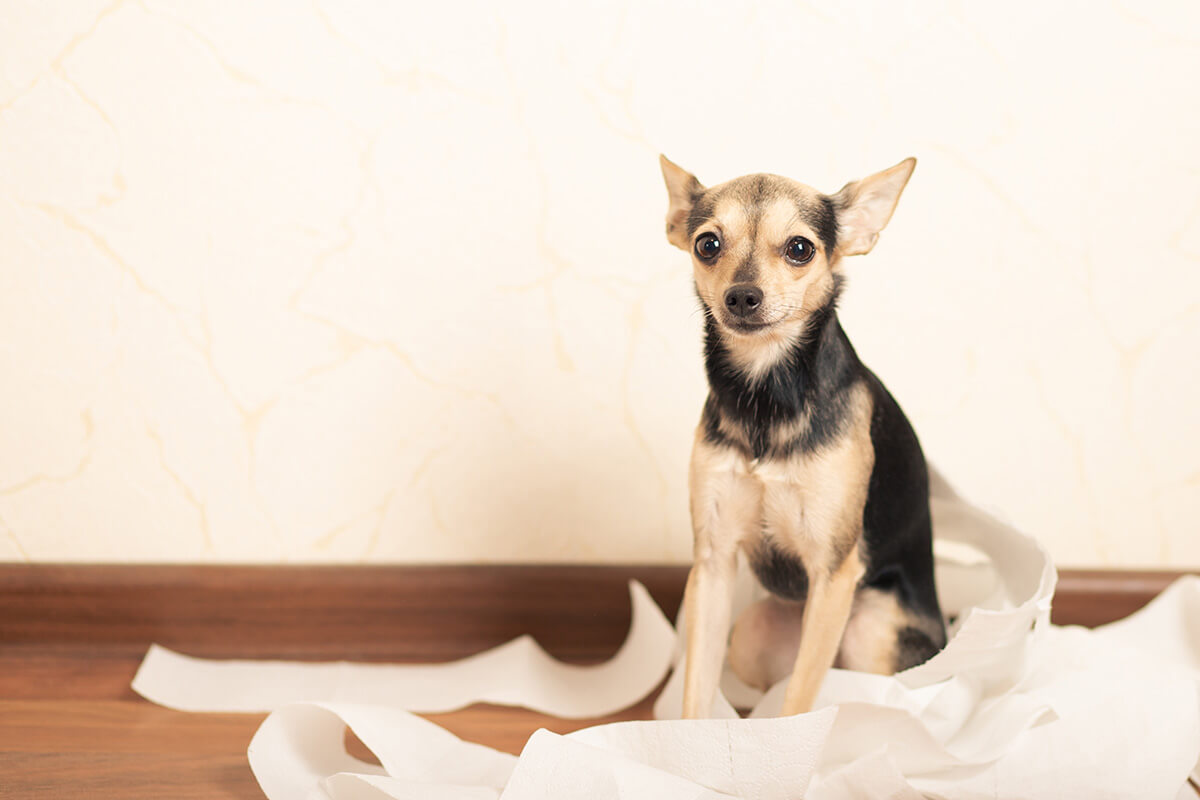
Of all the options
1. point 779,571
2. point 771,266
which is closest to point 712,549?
point 779,571

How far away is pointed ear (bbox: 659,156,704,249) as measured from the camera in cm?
129

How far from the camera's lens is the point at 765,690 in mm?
1517

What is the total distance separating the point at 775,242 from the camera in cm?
118

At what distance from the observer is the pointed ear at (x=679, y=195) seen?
1287mm

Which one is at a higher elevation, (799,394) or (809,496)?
(799,394)

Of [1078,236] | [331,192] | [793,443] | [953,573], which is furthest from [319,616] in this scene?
[1078,236]

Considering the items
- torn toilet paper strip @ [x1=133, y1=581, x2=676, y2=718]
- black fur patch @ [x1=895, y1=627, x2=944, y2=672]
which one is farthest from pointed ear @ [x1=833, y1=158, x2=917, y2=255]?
torn toilet paper strip @ [x1=133, y1=581, x2=676, y2=718]

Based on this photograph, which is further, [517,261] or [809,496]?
[517,261]

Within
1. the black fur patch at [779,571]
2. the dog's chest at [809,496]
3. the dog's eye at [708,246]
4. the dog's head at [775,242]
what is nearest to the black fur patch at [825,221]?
the dog's head at [775,242]

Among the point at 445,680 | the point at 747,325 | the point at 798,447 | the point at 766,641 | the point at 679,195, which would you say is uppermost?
the point at 679,195

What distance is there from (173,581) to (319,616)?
288mm

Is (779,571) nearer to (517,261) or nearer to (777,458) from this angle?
(777,458)

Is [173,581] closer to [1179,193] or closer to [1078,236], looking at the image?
[1078,236]

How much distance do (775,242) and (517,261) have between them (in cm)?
64
